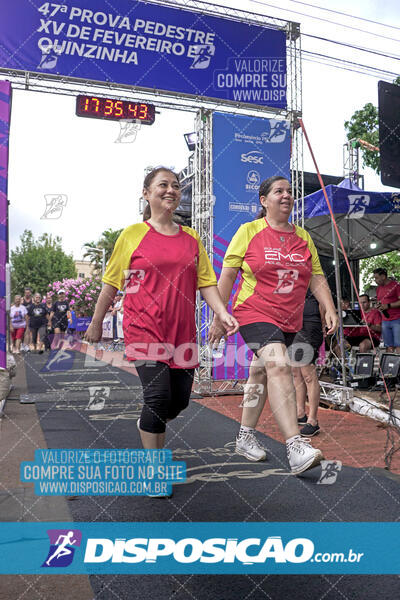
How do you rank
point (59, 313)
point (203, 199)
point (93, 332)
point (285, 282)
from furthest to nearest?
1. point (59, 313)
2. point (203, 199)
3. point (285, 282)
4. point (93, 332)

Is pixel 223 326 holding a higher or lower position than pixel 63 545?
higher

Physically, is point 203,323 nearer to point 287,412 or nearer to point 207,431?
point 207,431

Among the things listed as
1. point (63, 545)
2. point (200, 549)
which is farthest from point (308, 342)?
point (63, 545)

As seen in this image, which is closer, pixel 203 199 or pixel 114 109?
pixel 114 109

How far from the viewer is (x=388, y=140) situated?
499 centimetres

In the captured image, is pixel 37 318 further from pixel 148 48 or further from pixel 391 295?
pixel 391 295

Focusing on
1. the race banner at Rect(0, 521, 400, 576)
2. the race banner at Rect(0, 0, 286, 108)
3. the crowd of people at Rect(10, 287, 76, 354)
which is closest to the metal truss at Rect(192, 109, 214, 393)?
the race banner at Rect(0, 0, 286, 108)

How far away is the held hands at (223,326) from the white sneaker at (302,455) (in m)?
0.67

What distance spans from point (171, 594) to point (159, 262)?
1548 millimetres

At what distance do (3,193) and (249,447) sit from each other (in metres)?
3.94

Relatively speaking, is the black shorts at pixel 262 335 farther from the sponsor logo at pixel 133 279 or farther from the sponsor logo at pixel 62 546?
the sponsor logo at pixel 62 546

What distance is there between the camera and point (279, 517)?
2477mm

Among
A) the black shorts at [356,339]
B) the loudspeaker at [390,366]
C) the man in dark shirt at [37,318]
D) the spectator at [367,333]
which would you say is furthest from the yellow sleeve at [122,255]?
the man in dark shirt at [37,318]

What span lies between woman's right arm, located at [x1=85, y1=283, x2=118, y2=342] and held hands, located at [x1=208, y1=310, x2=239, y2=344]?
0.60m
